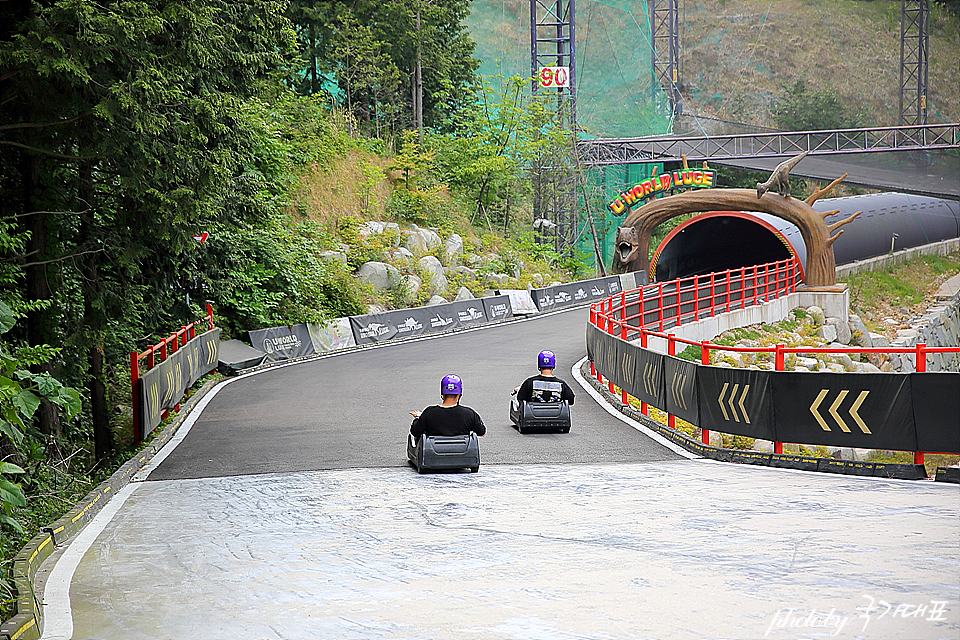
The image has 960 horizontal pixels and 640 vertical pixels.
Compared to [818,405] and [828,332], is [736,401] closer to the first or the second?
[818,405]

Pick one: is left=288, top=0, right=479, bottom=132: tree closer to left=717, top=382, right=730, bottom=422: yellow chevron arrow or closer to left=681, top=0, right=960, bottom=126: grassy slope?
left=717, top=382, right=730, bottom=422: yellow chevron arrow

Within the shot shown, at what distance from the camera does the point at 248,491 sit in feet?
35.8

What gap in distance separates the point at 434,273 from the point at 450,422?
26.4m

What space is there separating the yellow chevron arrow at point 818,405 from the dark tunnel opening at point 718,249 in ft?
103

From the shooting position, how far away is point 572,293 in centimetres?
4159

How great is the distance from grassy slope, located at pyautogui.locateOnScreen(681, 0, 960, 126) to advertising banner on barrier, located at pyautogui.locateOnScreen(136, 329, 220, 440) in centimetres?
7983

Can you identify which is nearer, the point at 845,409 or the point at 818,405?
the point at 845,409

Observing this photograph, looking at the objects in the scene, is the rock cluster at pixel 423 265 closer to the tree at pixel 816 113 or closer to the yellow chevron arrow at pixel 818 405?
the yellow chevron arrow at pixel 818 405

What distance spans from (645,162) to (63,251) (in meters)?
45.4

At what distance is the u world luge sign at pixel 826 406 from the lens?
11250mm

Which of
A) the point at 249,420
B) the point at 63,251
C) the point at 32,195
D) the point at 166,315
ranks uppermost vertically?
the point at 32,195

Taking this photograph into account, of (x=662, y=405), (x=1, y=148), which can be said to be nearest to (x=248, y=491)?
(x=662, y=405)

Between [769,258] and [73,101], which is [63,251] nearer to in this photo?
[73,101]

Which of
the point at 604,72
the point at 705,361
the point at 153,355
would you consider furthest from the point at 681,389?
the point at 604,72
